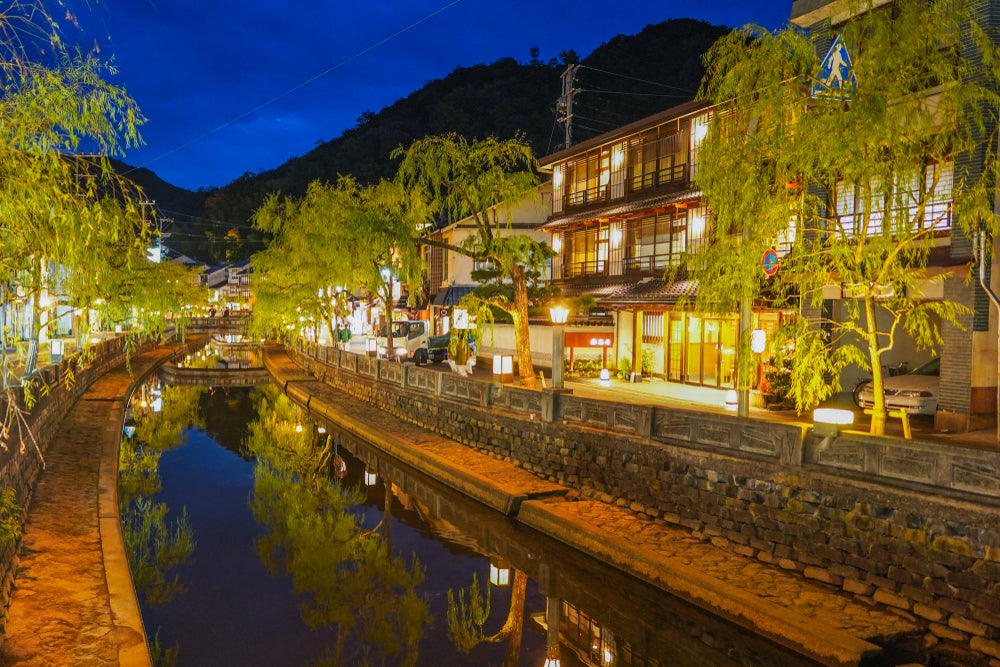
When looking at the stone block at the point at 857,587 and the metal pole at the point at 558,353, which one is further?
the metal pole at the point at 558,353

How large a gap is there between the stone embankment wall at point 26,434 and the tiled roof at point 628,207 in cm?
1718

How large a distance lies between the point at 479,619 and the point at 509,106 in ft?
270

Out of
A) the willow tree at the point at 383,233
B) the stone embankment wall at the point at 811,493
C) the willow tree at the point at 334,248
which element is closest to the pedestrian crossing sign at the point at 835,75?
the stone embankment wall at the point at 811,493

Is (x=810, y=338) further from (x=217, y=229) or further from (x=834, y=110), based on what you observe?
(x=217, y=229)

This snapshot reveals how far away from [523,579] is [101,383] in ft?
93.8

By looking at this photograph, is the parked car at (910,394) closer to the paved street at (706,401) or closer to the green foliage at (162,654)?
the paved street at (706,401)

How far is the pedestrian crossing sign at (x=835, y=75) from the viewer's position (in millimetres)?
11070

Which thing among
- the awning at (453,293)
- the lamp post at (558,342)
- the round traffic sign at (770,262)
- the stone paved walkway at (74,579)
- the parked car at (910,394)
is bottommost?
the stone paved walkway at (74,579)

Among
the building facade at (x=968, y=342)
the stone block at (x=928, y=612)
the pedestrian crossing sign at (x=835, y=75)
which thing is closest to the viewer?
the stone block at (x=928, y=612)

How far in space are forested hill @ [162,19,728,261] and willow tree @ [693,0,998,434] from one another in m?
51.1

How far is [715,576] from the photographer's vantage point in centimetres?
1039

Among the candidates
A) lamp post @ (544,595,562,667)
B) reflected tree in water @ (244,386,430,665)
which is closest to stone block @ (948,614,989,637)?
lamp post @ (544,595,562,667)

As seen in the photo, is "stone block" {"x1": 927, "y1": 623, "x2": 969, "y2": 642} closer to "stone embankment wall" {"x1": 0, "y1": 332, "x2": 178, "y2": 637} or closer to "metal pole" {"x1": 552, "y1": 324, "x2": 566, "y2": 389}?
"metal pole" {"x1": 552, "y1": 324, "x2": 566, "y2": 389}

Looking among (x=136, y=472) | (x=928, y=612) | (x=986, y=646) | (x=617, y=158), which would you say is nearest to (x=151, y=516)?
(x=136, y=472)
